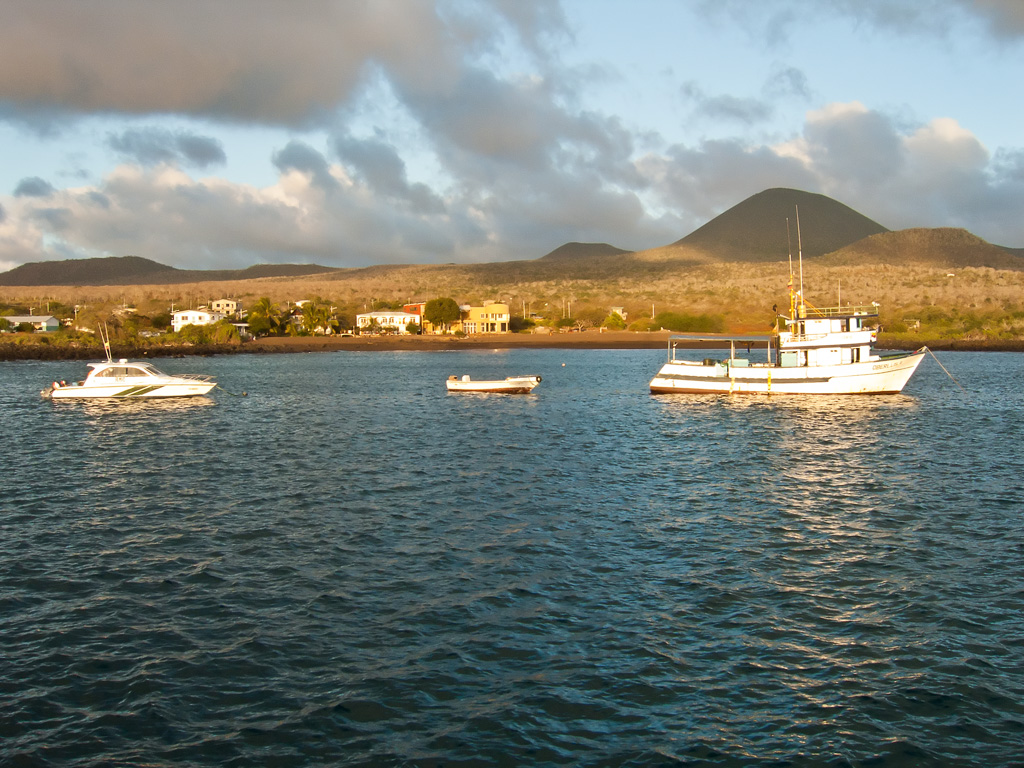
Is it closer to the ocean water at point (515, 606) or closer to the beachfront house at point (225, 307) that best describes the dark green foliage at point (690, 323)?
the beachfront house at point (225, 307)

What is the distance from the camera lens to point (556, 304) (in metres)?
183

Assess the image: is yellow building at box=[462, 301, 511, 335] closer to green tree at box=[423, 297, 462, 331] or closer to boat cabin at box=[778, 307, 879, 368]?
green tree at box=[423, 297, 462, 331]

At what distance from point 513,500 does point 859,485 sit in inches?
438

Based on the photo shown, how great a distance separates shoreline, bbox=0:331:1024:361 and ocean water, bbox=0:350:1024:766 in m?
87.1

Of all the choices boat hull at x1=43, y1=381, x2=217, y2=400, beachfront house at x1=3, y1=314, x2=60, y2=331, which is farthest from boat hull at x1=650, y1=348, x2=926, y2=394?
beachfront house at x1=3, y1=314, x2=60, y2=331

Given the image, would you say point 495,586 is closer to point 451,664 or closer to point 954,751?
point 451,664

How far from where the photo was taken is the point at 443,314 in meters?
152

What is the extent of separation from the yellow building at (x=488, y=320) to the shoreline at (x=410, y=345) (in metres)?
6.73

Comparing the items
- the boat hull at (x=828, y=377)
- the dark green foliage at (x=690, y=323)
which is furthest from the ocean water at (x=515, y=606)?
the dark green foliage at (x=690, y=323)

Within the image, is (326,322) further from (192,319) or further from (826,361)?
(826,361)

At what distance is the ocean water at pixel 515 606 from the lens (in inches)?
395

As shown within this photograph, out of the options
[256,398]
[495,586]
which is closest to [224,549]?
[495,586]

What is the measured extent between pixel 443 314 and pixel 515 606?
13902cm

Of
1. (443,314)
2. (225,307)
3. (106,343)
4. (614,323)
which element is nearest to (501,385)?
(106,343)
